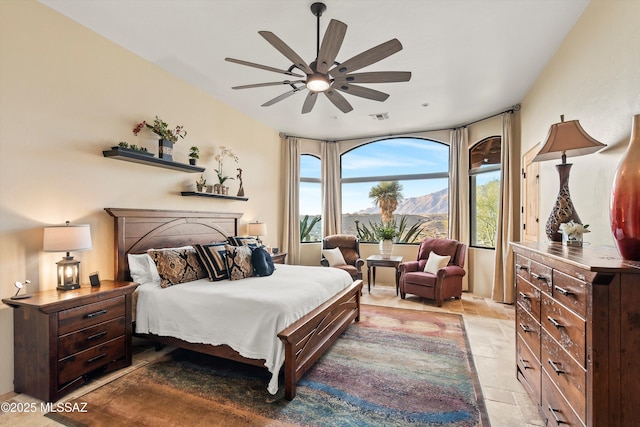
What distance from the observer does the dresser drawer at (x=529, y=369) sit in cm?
207

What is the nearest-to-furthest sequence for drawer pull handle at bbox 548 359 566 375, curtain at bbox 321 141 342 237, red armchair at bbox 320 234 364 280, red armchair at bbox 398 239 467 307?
drawer pull handle at bbox 548 359 566 375 < red armchair at bbox 398 239 467 307 < red armchair at bbox 320 234 364 280 < curtain at bbox 321 141 342 237

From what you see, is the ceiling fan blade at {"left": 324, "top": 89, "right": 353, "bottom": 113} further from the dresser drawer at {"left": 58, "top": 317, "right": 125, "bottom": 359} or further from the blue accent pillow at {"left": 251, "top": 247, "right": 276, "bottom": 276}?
the dresser drawer at {"left": 58, "top": 317, "right": 125, "bottom": 359}

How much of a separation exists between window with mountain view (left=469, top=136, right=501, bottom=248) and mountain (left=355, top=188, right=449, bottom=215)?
0.60 metres

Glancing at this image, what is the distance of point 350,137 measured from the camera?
6.73 m

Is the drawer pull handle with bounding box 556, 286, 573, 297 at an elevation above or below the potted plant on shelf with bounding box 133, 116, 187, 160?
below

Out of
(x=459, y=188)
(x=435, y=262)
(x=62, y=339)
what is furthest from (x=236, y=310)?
(x=459, y=188)

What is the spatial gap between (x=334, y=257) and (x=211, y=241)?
2387 mm

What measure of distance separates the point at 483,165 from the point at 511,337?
3209 millimetres

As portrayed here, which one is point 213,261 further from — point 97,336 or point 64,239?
point 64,239

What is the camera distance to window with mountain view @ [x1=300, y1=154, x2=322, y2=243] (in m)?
6.92

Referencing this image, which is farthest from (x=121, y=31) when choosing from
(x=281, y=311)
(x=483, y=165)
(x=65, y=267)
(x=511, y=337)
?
(x=483, y=165)

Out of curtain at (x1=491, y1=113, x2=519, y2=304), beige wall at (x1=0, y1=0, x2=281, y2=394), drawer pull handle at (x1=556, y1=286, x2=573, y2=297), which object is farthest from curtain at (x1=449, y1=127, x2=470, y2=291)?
beige wall at (x1=0, y1=0, x2=281, y2=394)

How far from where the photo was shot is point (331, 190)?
22.5ft

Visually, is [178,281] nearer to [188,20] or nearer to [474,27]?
[188,20]
